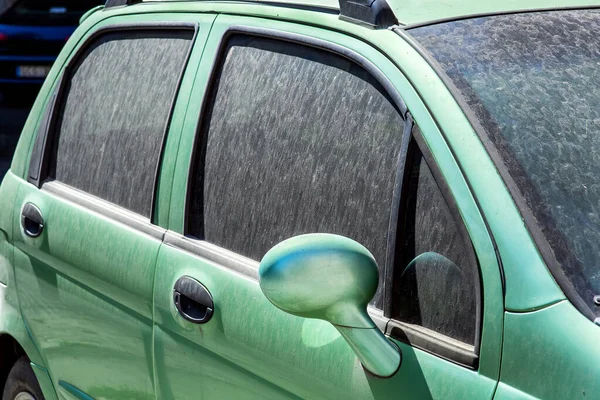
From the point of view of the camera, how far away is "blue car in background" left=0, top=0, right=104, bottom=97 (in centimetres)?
1291

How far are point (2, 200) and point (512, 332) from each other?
2100 mm

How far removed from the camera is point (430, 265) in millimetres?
2004

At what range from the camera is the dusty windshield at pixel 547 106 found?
188 cm

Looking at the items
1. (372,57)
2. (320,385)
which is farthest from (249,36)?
(320,385)

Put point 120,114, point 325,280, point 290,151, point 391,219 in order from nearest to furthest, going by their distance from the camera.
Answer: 1. point 325,280
2. point 391,219
3. point 290,151
4. point 120,114

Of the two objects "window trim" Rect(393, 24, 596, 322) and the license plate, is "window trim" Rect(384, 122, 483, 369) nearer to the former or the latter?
"window trim" Rect(393, 24, 596, 322)

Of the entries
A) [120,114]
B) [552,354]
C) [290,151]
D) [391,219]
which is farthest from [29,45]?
[552,354]

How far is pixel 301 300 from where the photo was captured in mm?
1859

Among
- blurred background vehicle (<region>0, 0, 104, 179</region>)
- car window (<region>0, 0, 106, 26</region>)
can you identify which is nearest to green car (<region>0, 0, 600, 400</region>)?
blurred background vehicle (<region>0, 0, 104, 179</region>)

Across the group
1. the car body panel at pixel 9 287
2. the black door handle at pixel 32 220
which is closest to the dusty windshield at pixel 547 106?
the black door handle at pixel 32 220

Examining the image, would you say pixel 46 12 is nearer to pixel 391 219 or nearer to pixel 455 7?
pixel 455 7

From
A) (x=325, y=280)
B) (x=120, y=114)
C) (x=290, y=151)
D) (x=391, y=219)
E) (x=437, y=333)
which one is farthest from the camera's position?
(x=120, y=114)

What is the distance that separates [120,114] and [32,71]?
10.4 metres

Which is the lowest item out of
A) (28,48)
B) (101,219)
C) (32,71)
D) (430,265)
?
(32,71)
